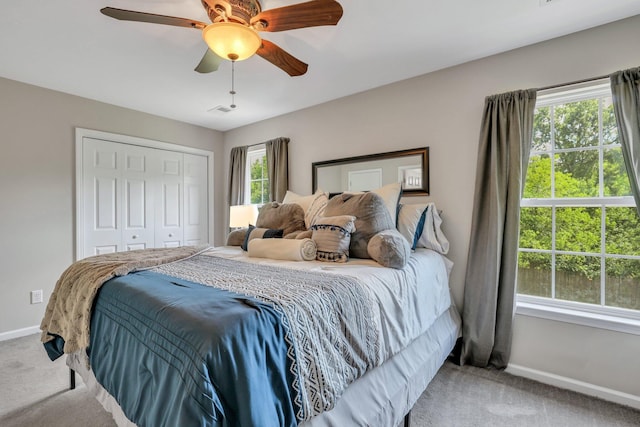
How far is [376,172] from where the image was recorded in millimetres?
3033

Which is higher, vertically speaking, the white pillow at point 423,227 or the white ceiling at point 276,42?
the white ceiling at point 276,42

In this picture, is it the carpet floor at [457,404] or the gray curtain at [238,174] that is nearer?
the carpet floor at [457,404]

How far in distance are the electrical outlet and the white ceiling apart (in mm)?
2064

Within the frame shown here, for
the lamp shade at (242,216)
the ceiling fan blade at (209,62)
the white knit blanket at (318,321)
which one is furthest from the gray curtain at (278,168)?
the white knit blanket at (318,321)

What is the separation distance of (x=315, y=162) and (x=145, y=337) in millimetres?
2729

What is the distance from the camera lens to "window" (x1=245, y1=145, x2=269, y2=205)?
4.23 m

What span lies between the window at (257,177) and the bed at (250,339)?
2.33 metres

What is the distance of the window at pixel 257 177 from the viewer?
4230mm

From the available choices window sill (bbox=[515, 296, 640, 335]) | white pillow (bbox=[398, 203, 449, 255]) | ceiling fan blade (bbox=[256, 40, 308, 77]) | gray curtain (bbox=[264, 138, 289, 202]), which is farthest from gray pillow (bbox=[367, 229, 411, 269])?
gray curtain (bbox=[264, 138, 289, 202])

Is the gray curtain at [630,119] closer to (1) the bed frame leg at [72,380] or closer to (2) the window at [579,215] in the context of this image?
(2) the window at [579,215]

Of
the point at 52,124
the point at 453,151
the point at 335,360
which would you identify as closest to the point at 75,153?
the point at 52,124

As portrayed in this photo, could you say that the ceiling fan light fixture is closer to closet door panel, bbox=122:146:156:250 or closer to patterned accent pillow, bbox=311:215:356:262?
patterned accent pillow, bbox=311:215:356:262

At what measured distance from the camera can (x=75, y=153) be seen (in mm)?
3254

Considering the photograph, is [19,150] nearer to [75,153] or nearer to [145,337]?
[75,153]
